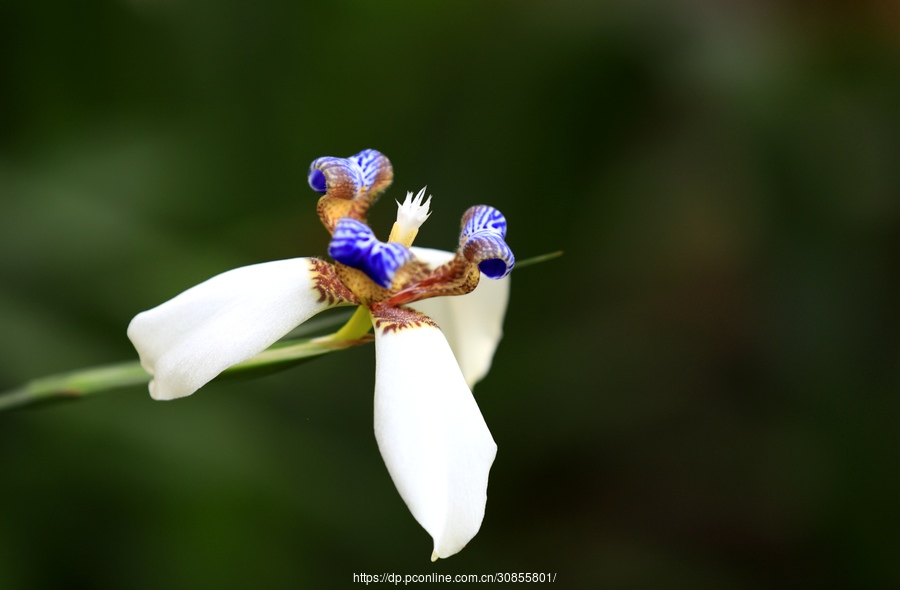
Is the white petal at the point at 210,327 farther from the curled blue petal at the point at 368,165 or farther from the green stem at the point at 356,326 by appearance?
the curled blue petal at the point at 368,165

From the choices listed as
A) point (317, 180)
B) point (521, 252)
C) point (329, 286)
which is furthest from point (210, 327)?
point (521, 252)

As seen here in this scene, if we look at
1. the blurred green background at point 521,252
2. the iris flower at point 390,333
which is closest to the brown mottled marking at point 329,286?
the iris flower at point 390,333

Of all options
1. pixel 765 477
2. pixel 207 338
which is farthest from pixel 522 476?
pixel 207 338

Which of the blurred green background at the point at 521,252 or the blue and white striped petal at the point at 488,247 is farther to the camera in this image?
the blurred green background at the point at 521,252

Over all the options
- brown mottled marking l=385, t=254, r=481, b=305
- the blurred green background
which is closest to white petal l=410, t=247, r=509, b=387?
brown mottled marking l=385, t=254, r=481, b=305

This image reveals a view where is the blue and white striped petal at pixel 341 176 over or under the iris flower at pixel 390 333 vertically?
over

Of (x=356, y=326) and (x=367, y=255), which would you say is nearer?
(x=367, y=255)

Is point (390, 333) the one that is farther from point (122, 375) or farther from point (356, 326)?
point (122, 375)

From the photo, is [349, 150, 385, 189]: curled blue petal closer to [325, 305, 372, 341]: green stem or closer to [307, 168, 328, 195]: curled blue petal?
[307, 168, 328, 195]: curled blue petal
